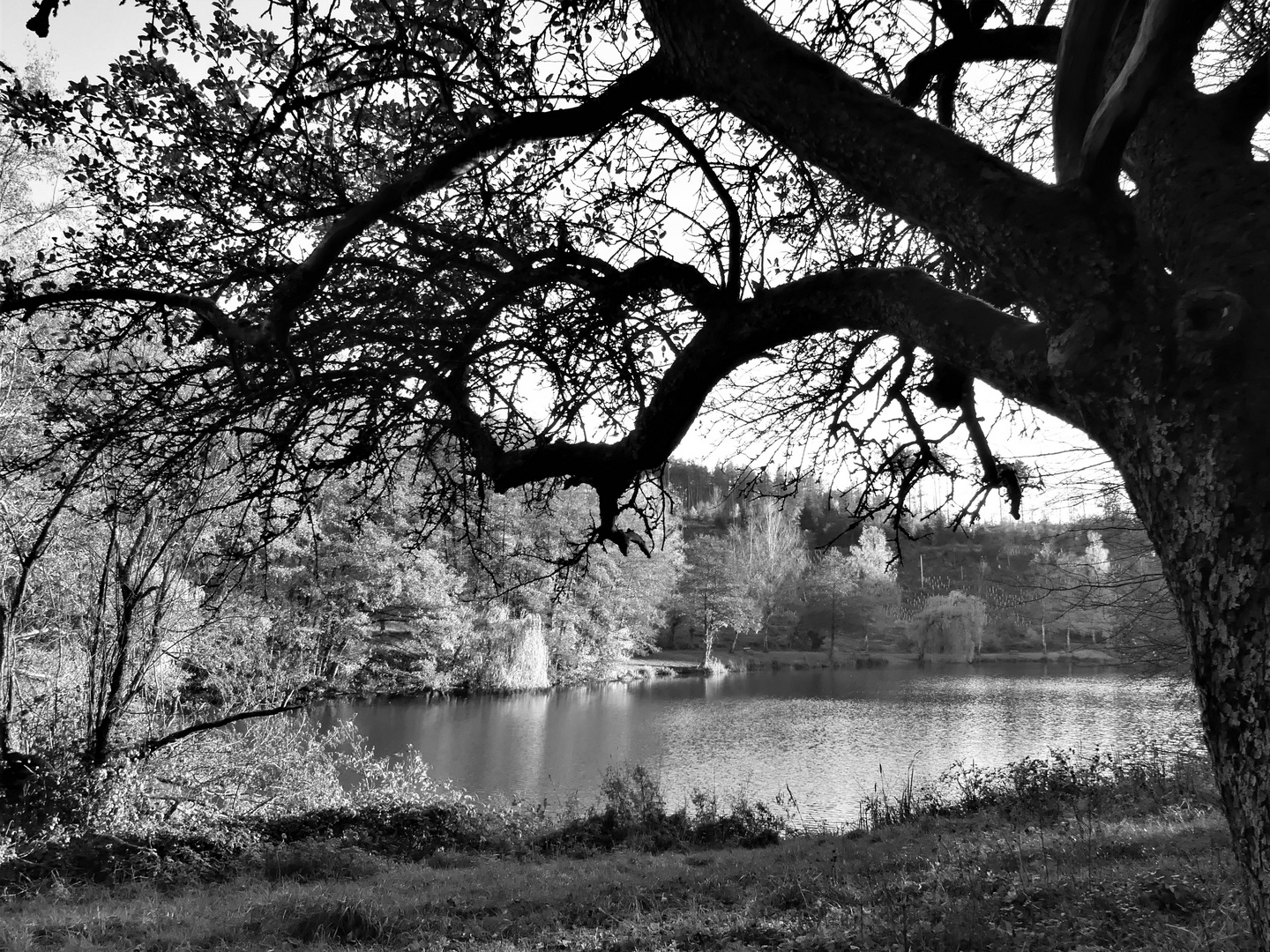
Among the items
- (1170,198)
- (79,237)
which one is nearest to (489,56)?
(79,237)

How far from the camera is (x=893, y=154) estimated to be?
212 centimetres

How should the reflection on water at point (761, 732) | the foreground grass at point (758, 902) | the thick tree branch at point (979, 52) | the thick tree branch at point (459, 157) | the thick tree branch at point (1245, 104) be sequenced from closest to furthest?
1. the thick tree branch at point (1245, 104)
2. the thick tree branch at point (459, 157)
3. the thick tree branch at point (979, 52)
4. the foreground grass at point (758, 902)
5. the reflection on water at point (761, 732)

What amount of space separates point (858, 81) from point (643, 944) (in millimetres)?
4447

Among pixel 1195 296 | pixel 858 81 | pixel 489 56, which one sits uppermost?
pixel 489 56

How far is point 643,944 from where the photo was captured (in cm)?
448

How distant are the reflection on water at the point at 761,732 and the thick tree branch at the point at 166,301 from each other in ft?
39.8

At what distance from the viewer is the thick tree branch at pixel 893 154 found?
182 centimetres

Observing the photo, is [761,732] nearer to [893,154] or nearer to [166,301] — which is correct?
[166,301]

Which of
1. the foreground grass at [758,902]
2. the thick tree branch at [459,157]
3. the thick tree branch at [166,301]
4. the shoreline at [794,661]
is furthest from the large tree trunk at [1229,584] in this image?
the shoreline at [794,661]

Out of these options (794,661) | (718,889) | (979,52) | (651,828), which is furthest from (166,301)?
(794,661)

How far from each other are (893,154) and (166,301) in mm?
2379

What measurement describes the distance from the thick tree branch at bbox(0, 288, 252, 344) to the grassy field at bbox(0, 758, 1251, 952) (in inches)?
145

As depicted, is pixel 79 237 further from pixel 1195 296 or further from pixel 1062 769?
pixel 1062 769

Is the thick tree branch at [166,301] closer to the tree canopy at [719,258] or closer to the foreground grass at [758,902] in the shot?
the tree canopy at [719,258]
